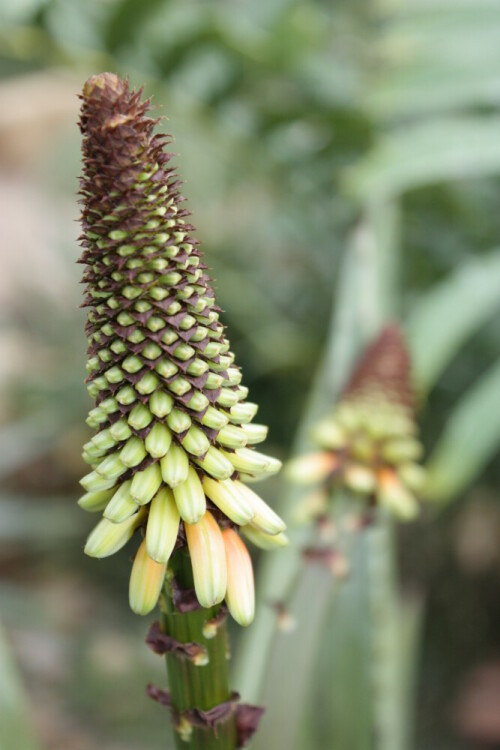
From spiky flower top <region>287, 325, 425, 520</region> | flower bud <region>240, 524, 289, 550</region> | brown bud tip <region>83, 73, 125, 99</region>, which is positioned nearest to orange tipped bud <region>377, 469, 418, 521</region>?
spiky flower top <region>287, 325, 425, 520</region>

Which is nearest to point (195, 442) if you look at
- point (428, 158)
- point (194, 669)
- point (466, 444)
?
point (194, 669)

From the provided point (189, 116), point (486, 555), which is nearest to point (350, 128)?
point (189, 116)

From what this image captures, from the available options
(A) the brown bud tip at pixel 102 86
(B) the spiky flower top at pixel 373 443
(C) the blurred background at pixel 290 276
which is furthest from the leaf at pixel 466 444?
(A) the brown bud tip at pixel 102 86

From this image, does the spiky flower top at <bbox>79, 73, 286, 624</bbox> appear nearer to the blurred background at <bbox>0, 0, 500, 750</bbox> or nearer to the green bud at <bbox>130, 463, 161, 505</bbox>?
the green bud at <bbox>130, 463, 161, 505</bbox>

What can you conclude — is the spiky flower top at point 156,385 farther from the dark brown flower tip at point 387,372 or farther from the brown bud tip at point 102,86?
the dark brown flower tip at point 387,372

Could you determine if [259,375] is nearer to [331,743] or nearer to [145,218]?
[331,743]
